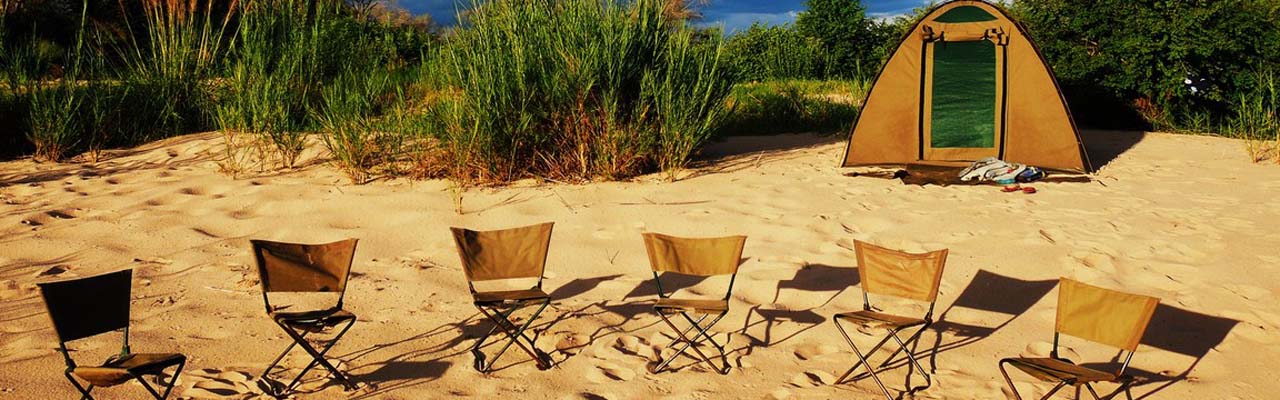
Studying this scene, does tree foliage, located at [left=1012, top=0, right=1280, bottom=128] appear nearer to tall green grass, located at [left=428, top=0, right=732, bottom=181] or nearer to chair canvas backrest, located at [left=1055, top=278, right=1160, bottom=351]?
tall green grass, located at [left=428, top=0, right=732, bottom=181]

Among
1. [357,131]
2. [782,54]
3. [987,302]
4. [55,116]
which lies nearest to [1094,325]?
[987,302]

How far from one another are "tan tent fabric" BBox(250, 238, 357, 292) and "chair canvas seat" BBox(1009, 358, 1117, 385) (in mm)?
2906

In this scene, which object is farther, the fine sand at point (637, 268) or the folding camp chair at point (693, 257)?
the folding camp chair at point (693, 257)

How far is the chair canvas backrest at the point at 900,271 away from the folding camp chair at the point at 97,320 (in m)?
2.99

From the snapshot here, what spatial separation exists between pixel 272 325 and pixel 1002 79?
7.43m

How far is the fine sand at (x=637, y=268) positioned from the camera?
413 centimetres

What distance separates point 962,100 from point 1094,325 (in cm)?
593

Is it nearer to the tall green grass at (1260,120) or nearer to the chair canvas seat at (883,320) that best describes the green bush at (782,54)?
the tall green grass at (1260,120)

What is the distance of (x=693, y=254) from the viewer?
4.53 meters

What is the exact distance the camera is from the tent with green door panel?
30.0ft

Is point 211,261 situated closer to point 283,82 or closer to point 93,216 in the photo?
point 93,216

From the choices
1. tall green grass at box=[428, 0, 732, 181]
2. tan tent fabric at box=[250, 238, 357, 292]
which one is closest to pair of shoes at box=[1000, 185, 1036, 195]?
tall green grass at box=[428, 0, 732, 181]

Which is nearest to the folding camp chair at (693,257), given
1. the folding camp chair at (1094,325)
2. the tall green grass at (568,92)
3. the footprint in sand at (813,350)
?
the footprint in sand at (813,350)

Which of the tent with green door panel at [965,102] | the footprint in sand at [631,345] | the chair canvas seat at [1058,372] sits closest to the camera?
the chair canvas seat at [1058,372]
